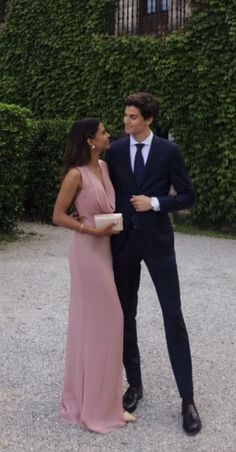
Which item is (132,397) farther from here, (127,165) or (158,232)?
(127,165)

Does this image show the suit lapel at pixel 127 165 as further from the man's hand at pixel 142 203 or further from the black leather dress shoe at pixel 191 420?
the black leather dress shoe at pixel 191 420

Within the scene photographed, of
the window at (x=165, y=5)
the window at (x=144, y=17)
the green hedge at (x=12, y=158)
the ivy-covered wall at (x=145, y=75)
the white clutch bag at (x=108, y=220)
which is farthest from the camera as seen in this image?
the window at (x=165, y=5)

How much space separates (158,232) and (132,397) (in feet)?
3.76

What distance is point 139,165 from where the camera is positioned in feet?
11.9

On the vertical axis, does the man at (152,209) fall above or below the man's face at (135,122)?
below

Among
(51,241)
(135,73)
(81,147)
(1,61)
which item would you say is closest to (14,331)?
(81,147)

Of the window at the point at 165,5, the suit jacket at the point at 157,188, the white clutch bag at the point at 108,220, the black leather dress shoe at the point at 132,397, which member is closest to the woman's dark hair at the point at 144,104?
the suit jacket at the point at 157,188

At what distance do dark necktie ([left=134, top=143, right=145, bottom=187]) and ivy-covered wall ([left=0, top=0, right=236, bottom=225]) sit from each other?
9.29m

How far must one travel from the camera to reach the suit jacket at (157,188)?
141 inches

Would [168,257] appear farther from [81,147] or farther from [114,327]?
[81,147]

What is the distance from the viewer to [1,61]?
17062 mm

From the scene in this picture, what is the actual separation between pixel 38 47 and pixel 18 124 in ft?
22.0

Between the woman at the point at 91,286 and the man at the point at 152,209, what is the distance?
0.12 metres

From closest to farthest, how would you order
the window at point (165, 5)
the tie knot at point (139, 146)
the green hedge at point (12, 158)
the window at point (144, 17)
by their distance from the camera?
the tie knot at point (139, 146) < the green hedge at point (12, 158) < the window at point (144, 17) < the window at point (165, 5)
